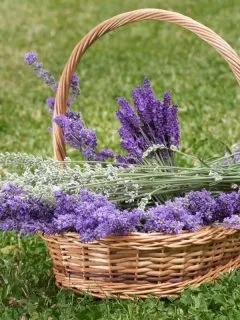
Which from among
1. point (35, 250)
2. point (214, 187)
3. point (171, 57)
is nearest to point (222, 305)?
point (214, 187)

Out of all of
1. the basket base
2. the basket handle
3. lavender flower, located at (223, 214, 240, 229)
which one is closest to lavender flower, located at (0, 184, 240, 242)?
lavender flower, located at (223, 214, 240, 229)

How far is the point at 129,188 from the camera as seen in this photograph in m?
3.21

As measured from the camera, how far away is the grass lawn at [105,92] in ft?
10.3

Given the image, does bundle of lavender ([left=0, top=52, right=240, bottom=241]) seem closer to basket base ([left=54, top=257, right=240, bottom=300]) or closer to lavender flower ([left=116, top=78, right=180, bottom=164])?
lavender flower ([left=116, top=78, right=180, bottom=164])

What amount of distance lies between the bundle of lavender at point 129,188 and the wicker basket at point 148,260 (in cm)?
5

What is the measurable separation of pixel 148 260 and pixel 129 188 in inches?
10.8

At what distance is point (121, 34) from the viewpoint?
30.6ft

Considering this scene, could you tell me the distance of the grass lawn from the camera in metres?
3.14

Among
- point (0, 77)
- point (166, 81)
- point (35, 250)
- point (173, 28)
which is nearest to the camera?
point (35, 250)

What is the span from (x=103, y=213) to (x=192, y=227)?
13.3 inches

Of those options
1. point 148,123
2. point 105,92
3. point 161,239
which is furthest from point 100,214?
point 105,92

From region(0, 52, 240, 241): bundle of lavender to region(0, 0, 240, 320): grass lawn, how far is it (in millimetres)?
289

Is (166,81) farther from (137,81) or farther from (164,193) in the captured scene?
(164,193)

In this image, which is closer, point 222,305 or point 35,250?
point 222,305
